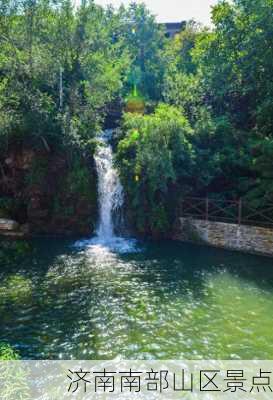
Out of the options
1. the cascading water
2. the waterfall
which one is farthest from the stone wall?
the waterfall

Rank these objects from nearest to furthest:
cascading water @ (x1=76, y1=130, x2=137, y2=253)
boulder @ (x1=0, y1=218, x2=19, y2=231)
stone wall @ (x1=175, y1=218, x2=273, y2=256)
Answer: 1. stone wall @ (x1=175, y1=218, x2=273, y2=256)
2. cascading water @ (x1=76, y1=130, x2=137, y2=253)
3. boulder @ (x1=0, y1=218, x2=19, y2=231)

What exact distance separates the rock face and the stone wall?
577 centimetres

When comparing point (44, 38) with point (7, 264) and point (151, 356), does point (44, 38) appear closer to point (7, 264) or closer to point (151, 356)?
point (7, 264)

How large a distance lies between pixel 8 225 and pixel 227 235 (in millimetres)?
12888

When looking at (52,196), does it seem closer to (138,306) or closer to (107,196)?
(107,196)

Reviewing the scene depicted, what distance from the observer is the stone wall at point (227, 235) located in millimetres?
15992

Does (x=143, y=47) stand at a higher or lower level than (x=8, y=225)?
higher

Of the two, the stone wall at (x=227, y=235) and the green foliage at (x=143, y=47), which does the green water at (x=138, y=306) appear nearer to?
the stone wall at (x=227, y=235)

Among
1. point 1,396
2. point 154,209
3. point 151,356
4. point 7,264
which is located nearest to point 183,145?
point 154,209

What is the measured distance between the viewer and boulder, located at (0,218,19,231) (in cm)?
1919

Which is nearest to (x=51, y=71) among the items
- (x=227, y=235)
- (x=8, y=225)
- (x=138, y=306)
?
(x=8, y=225)

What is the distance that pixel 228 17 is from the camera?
22000mm

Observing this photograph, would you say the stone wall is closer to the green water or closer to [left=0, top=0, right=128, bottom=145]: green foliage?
the green water

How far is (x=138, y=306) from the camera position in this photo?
10.6 m
